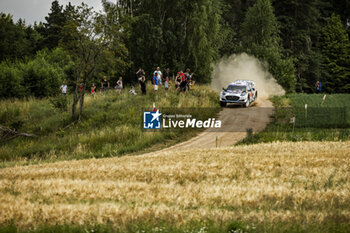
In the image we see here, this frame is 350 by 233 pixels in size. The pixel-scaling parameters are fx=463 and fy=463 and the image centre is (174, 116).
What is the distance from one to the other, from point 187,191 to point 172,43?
35809 millimetres

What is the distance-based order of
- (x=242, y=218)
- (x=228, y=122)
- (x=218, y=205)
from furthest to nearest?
(x=228, y=122) < (x=218, y=205) < (x=242, y=218)

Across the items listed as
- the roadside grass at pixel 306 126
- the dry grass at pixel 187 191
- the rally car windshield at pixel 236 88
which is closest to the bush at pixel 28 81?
the rally car windshield at pixel 236 88

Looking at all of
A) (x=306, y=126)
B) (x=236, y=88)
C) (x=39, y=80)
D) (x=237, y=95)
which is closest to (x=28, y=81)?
A: (x=39, y=80)

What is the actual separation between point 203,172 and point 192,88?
84.8 ft

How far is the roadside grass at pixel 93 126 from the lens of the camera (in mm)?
24266

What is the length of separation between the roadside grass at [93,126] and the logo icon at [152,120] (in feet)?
→ 1.77

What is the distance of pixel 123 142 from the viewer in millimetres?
25141

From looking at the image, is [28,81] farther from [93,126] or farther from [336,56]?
[336,56]

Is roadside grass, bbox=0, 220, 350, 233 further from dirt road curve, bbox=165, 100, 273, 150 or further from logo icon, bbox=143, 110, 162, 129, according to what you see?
logo icon, bbox=143, 110, 162, 129

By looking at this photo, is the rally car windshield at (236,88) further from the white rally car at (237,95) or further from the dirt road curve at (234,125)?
the dirt road curve at (234,125)

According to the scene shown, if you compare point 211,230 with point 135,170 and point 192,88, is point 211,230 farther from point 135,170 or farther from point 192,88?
point 192,88

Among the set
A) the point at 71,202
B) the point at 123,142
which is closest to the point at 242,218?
the point at 71,202

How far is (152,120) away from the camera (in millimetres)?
27734

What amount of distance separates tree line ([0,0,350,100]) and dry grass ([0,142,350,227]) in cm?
1855
